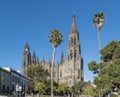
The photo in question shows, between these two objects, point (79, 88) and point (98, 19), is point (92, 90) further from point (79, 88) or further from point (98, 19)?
point (79, 88)

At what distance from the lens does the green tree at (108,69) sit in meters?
65.4

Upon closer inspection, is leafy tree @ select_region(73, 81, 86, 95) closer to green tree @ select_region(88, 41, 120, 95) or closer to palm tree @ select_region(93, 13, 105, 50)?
palm tree @ select_region(93, 13, 105, 50)

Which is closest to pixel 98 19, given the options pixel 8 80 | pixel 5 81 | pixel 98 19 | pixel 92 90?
pixel 98 19

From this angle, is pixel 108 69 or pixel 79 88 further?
pixel 79 88

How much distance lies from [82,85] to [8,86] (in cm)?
7725

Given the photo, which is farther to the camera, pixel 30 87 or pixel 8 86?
pixel 30 87

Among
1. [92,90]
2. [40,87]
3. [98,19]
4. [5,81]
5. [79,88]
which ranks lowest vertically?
[92,90]

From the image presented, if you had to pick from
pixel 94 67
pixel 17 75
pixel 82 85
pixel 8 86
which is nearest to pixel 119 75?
pixel 94 67

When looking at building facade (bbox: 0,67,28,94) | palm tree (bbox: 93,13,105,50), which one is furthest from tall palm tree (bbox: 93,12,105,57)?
building facade (bbox: 0,67,28,94)

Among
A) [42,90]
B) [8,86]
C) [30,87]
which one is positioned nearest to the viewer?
[8,86]

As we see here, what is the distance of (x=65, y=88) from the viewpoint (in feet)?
472

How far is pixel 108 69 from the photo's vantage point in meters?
66.6

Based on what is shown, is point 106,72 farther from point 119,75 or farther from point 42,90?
point 42,90

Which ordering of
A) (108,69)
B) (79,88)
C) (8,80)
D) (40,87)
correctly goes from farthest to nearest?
1. (79,88)
2. (40,87)
3. (8,80)
4. (108,69)
